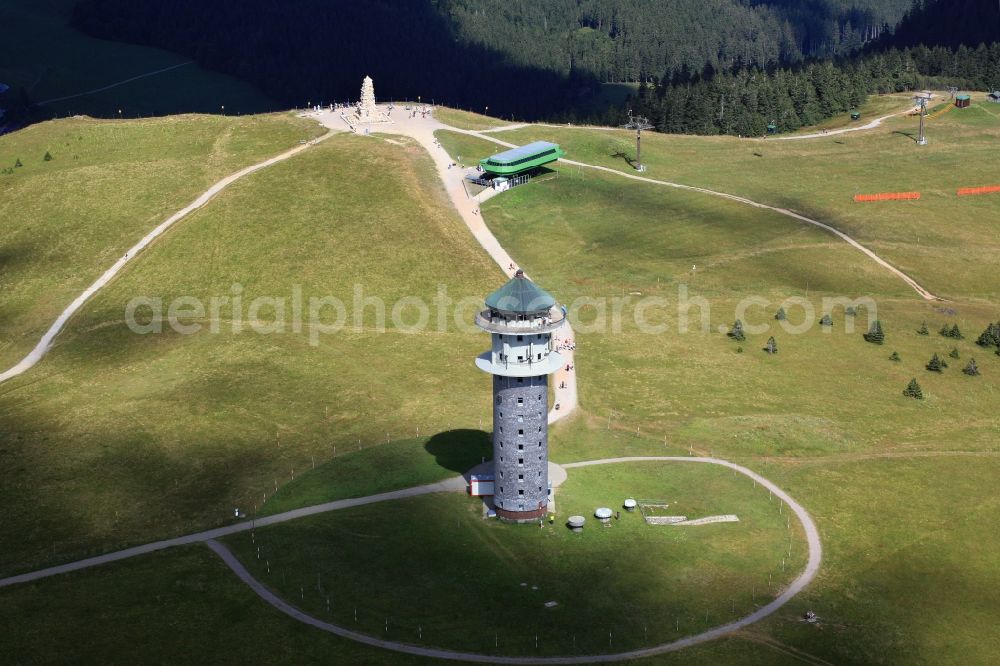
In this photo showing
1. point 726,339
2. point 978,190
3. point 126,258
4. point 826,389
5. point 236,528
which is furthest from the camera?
point 978,190

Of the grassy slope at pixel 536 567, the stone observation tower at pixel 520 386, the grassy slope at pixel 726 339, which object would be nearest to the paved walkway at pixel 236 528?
the grassy slope at pixel 536 567

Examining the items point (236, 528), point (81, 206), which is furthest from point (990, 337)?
point (81, 206)

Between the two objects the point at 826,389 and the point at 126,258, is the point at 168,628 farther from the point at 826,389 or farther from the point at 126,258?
the point at 126,258

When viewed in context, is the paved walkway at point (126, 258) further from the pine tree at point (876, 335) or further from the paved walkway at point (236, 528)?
the pine tree at point (876, 335)

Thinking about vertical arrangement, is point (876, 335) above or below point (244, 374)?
above

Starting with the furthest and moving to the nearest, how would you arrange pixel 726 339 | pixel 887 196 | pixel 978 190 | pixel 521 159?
pixel 978 190
pixel 521 159
pixel 887 196
pixel 726 339

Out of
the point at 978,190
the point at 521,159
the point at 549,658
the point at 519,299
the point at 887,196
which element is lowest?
the point at 549,658

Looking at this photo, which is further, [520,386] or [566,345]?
[566,345]

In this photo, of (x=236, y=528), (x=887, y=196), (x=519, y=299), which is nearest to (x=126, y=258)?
(x=236, y=528)
